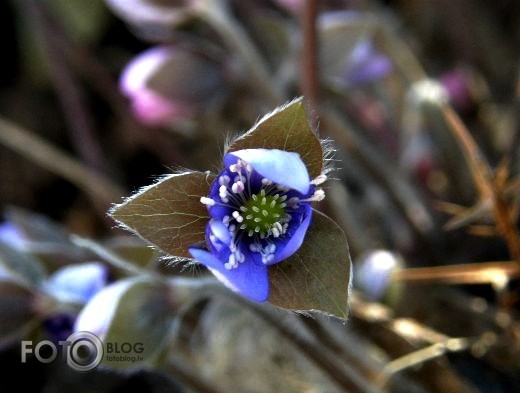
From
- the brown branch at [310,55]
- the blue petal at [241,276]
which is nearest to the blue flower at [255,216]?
the blue petal at [241,276]

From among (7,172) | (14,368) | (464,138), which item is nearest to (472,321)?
(464,138)

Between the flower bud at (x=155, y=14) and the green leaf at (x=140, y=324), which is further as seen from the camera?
the flower bud at (x=155, y=14)

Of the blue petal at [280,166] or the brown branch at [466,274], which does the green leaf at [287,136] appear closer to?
the blue petal at [280,166]

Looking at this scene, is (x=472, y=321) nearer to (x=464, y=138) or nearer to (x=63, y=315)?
(x=464, y=138)

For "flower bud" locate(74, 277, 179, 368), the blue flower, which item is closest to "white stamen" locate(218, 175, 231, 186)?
the blue flower

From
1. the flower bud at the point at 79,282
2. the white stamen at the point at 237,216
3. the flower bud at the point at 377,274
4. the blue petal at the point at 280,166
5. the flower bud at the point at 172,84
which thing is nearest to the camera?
the blue petal at the point at 280,166

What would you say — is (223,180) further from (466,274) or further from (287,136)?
(466,274)

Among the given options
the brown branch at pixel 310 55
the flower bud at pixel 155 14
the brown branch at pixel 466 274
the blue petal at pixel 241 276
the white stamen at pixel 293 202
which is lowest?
the blue petal at pixel 241 276
